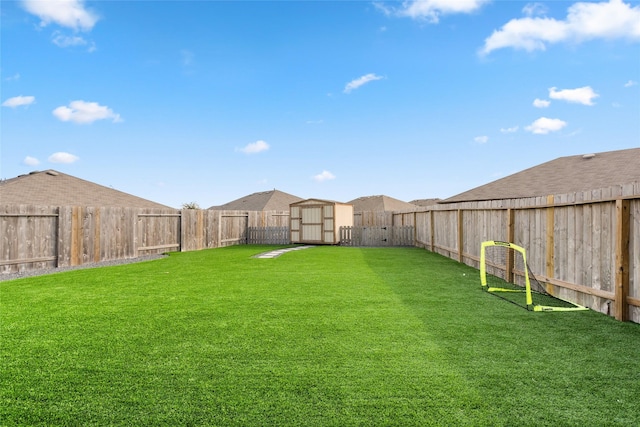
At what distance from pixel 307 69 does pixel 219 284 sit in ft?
50.6

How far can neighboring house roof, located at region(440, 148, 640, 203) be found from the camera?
53.3 ft

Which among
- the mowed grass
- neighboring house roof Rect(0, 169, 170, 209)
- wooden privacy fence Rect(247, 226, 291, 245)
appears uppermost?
neighboring house roof Rect(0, 169, 170, 209)

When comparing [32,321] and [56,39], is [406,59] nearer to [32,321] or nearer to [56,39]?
[56,39]

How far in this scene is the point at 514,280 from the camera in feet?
25.6

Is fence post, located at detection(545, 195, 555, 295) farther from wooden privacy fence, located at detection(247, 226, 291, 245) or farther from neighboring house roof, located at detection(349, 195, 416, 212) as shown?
neighboring house roof, located at detection(349, 195, 416, 212)

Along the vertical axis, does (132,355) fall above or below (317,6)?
below

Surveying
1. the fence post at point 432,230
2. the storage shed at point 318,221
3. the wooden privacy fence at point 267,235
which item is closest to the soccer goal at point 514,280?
the fence post at point 432,230

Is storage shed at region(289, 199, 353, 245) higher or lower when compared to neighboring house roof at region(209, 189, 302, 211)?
lower

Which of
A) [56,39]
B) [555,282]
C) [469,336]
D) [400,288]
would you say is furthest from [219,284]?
[56,39]

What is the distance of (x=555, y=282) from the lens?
6.38 meters

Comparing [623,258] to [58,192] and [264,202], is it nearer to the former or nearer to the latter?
[58,192]

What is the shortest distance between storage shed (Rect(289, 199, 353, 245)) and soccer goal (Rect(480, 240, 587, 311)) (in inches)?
456

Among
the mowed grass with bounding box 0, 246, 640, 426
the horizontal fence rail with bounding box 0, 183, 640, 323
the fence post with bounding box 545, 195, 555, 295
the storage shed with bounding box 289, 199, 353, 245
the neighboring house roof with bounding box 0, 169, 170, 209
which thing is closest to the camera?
the mowed grass with bounding box 0, 246, 640, 426

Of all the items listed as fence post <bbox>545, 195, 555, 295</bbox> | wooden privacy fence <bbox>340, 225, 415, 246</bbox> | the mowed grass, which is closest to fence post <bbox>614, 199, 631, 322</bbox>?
the mowed grass
